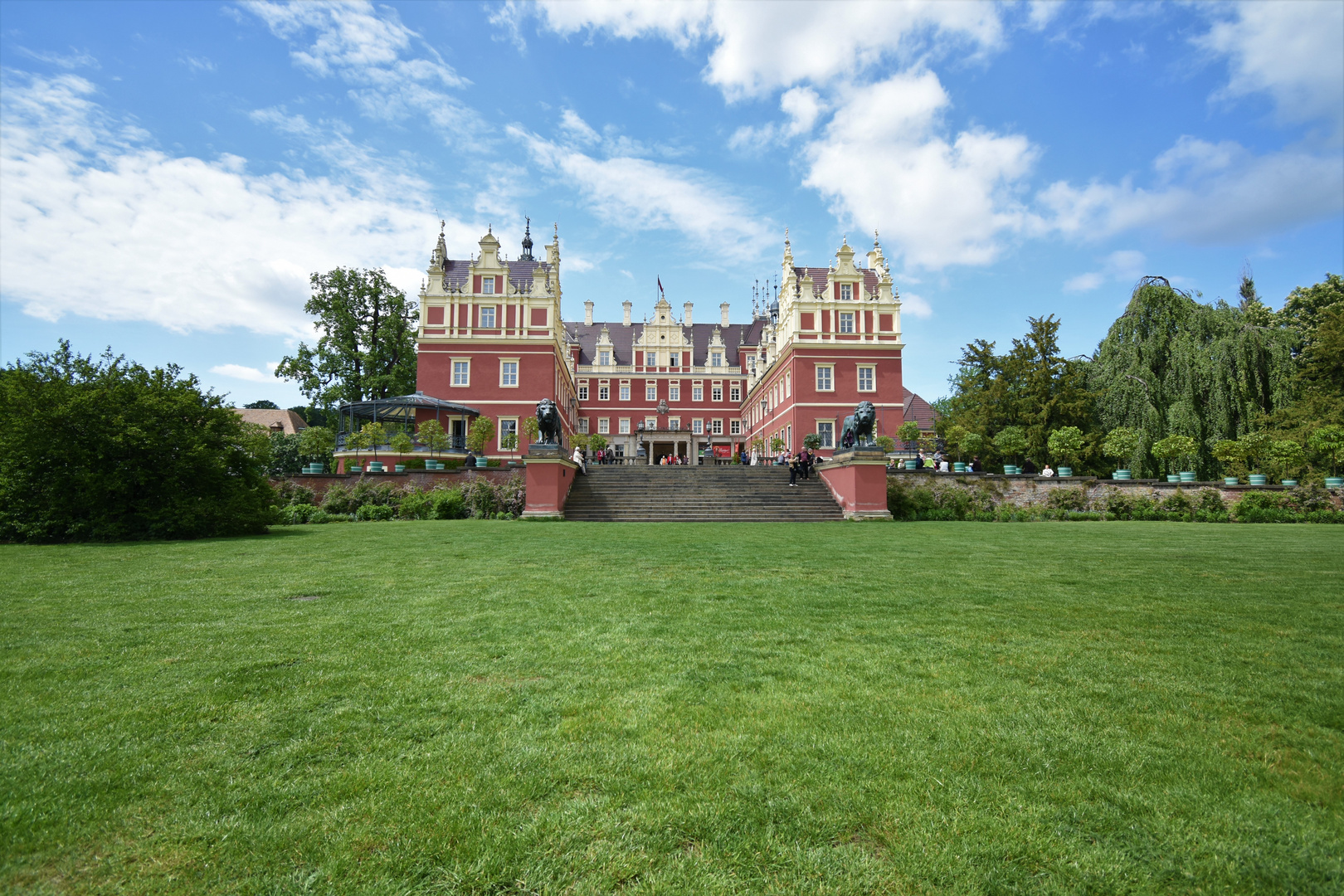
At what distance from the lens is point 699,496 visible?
916 inches

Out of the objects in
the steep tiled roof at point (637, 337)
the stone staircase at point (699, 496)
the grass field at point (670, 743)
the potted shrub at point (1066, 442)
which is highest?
the steep tiled roof at point (637, 337)

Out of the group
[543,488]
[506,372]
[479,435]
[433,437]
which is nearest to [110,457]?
[543,488]

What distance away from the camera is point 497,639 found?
16.6 ft

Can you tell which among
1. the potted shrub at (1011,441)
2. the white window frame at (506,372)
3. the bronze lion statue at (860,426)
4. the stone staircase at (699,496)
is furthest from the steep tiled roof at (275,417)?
the potted shrub at (1011,441)

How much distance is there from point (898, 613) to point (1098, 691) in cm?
218

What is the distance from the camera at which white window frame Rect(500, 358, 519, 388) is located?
3675 centimetres

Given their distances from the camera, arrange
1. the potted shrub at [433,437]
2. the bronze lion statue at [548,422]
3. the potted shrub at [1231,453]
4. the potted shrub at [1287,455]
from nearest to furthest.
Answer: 1. the bronze lion statue at [548,422]
2. the potted shrub at [1287,455]
3. the potted shrub at [1231,453]
4. the potted shrub at [433,437]

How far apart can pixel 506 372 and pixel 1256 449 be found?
34.3 m

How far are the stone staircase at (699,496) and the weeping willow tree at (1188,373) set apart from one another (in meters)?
13.7

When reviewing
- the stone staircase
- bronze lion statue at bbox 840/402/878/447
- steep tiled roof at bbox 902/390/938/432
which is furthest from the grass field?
steep tiled roof at bbox 902/390/938/432

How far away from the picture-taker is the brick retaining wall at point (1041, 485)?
74.1 feet

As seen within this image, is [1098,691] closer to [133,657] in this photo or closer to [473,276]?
[133,657]

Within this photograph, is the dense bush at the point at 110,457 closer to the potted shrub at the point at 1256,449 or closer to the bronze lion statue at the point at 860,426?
the bronze lion statue at the point at 860,426

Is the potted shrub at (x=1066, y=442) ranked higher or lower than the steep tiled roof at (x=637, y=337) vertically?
lower
